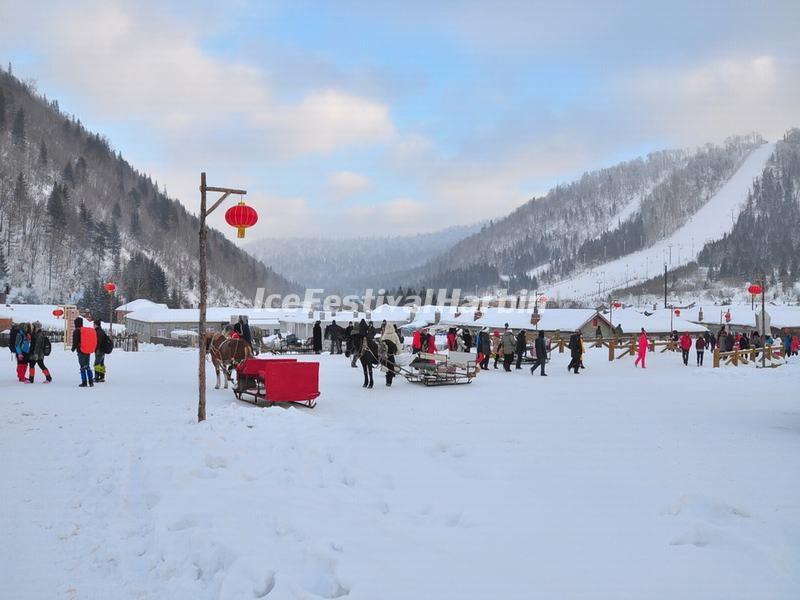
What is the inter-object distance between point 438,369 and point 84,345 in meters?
9.30

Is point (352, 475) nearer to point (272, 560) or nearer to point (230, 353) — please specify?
point (272, 560)

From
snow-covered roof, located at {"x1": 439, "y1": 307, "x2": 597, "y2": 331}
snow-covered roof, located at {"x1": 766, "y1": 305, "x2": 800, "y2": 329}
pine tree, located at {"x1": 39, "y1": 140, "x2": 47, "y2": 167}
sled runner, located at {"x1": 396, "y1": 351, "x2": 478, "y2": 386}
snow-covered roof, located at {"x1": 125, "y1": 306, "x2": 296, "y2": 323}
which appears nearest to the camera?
sled runner, located at {"x1": 396, "y1": 351, "x2": 478, "y2": 386}

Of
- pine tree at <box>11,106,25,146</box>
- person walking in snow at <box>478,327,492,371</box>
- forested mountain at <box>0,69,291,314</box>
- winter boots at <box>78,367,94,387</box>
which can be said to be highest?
pine tree at <box>11,106,25,146</box>

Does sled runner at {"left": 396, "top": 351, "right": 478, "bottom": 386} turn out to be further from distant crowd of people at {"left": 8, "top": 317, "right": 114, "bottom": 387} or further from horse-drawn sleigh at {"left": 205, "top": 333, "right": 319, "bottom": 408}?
distant crowd of people at {"left": 8, "top": 317, "right": 114, "bottom": 387}

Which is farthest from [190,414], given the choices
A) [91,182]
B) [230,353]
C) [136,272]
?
[91,182]

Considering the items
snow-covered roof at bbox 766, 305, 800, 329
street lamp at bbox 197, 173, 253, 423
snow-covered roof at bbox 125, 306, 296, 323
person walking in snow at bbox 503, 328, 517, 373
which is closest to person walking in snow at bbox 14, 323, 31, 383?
street lamp at bbox 197, 173, 253, 423

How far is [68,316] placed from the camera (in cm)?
3306

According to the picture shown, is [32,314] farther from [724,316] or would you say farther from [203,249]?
[724,316]

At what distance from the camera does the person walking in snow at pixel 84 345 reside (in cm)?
1421

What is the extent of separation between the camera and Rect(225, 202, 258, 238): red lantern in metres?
11.1

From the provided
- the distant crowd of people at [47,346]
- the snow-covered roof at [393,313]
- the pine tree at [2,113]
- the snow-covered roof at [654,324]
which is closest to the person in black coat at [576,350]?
the distant crowd of people at [47,346]

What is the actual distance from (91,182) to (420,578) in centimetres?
14478

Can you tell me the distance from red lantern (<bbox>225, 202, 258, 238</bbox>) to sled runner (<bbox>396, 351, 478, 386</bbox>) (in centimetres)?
721

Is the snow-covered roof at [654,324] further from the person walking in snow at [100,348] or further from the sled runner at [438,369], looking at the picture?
the person walking in snow at [100,348]
